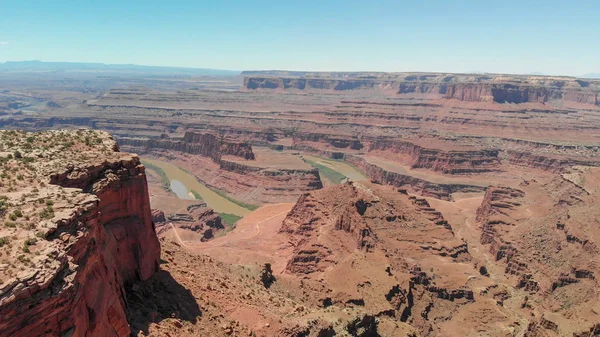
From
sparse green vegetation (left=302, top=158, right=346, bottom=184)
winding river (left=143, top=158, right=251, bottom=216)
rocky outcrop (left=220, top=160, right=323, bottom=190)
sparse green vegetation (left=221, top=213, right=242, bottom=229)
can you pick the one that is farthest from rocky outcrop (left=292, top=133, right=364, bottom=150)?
sparse green vegetation (left=221, top=213, right=242, bottom=229)

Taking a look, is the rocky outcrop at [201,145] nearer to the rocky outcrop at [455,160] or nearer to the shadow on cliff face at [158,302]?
the rocky outcrop at [455,160]

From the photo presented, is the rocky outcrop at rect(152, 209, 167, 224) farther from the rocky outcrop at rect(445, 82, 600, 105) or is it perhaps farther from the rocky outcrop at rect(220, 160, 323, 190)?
the rocky outcrop at rect(445, 82, 600, 105)

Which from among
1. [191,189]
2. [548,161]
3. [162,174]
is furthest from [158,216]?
[548,161]

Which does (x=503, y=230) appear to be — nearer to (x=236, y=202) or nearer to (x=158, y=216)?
(x=158, y=216)

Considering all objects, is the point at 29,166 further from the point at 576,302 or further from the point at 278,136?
the point at 278,136

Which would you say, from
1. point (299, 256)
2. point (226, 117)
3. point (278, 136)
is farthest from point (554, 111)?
point (299, 256)

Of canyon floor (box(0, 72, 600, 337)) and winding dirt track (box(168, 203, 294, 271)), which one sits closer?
canyon floor (box(0, 72, 600, 337))
